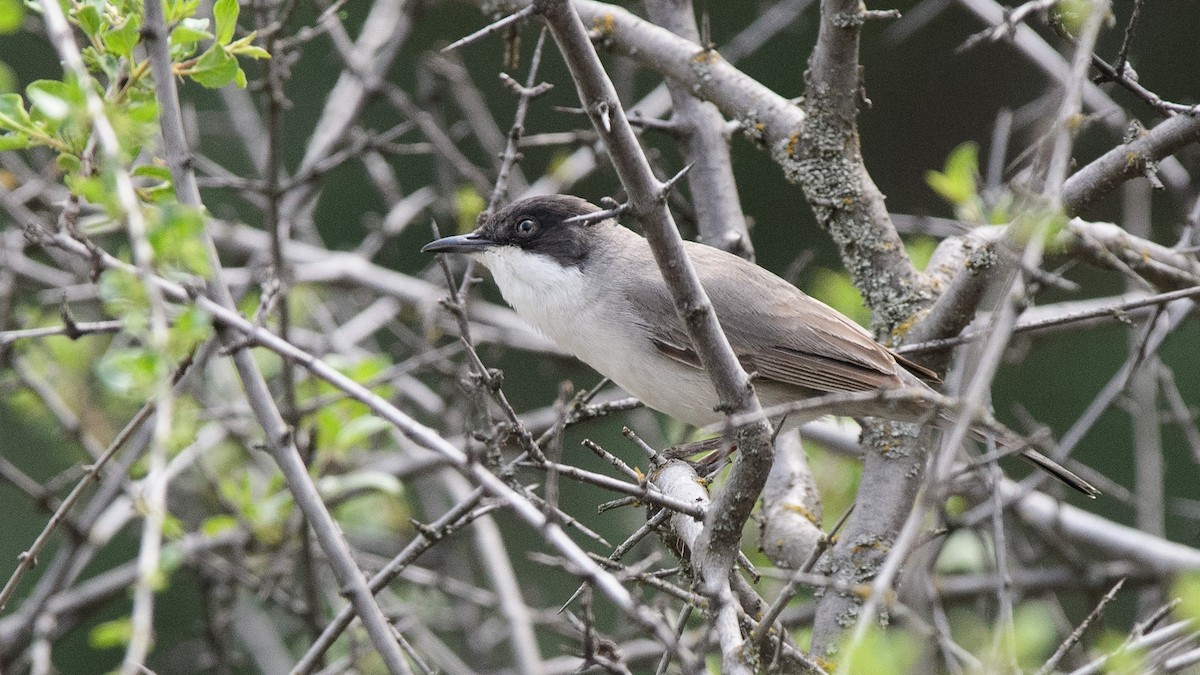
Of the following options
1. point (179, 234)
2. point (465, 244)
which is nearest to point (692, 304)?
point (179, 234)

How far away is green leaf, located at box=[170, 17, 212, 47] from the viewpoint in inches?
98.7

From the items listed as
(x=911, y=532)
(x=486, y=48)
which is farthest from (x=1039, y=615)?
(x=486, y=48)

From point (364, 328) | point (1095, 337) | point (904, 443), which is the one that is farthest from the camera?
point (1095, 337)

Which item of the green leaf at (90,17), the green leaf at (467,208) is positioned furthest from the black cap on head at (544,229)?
the green leaf at (90,17)

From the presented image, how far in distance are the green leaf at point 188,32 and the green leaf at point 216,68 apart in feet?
0.14

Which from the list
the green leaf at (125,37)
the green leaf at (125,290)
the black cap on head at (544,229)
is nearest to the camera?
the green leaf at (125,290)

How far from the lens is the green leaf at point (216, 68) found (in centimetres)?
261

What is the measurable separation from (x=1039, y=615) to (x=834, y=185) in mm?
2108

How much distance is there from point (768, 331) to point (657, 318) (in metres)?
0.41

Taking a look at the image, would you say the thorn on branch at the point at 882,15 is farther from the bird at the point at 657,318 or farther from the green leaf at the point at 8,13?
the green leaf at the point at 8,13

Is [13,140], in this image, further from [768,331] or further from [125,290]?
[768,331]

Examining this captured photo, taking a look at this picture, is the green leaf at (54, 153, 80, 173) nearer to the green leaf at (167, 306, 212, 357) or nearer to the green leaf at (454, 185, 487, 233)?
the green leaf at (167, 306, 212, 357)

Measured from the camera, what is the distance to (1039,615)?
1.81m

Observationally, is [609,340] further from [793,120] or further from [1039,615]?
[1039,615]
